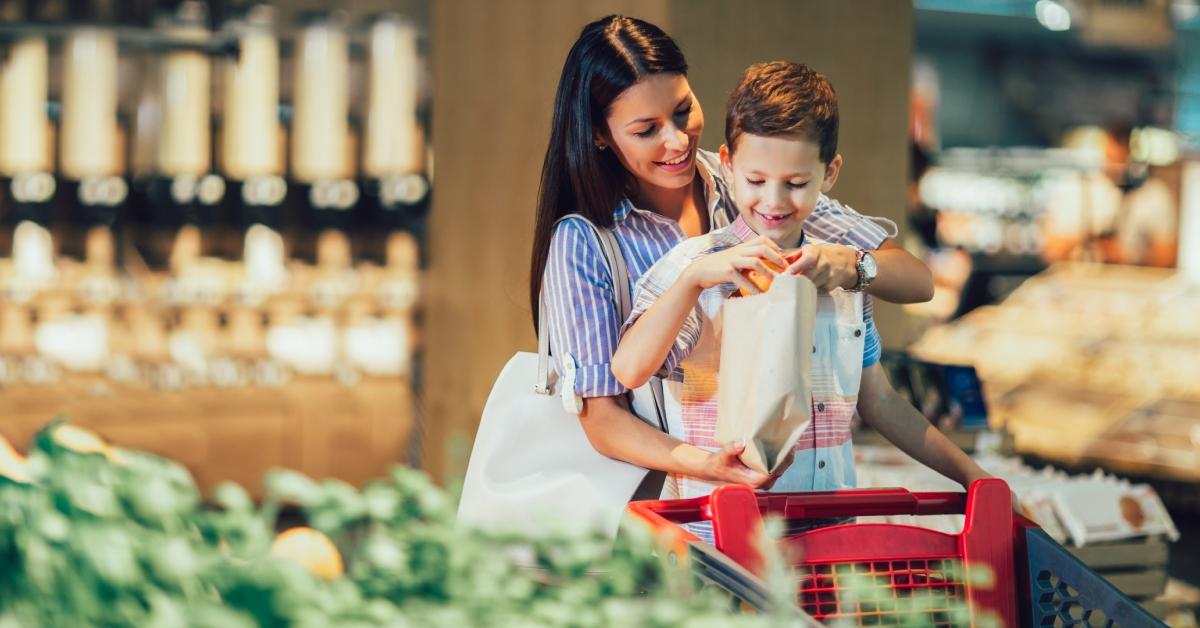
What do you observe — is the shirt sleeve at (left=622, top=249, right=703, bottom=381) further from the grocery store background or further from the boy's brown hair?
the grocery store background

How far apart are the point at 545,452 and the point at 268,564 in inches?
36.5

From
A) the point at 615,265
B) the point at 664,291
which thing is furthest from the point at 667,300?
the point at 615,265

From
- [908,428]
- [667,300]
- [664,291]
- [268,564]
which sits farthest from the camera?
[908,428]

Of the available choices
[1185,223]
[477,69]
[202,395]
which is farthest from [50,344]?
[1185,223]

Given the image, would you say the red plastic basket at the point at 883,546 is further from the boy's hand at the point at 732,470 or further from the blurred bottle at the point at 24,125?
the blurred bottle at the point at 24,125

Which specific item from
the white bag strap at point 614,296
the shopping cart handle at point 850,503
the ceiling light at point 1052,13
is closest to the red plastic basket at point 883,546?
the shopping cart handle at point 850,503

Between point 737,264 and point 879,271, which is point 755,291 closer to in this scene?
point 737,264

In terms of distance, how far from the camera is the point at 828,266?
151 cm

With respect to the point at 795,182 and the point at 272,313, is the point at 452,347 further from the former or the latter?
the point at 795,182

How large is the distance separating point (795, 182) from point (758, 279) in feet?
0.42

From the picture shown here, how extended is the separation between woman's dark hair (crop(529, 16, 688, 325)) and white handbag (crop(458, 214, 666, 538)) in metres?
A: 0.06

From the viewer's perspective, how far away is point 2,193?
17.1ft

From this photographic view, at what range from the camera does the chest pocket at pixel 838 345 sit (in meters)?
1.60

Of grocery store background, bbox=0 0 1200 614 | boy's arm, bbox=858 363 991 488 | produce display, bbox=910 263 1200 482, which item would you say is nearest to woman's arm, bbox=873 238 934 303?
boy's arm, bbox=858 363 991 488
